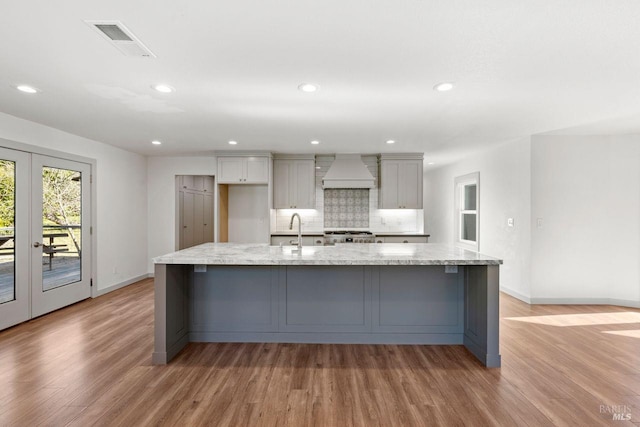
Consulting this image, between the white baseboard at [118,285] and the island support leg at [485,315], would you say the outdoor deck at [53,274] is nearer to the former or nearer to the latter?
the white baseboard at [118,285]

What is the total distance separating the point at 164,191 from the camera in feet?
20.7

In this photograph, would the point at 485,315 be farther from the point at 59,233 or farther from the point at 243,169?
the point at 59,233

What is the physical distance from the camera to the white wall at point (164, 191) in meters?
6.27

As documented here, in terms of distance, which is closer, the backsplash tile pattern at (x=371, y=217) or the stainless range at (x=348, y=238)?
the stainless range at (x=348, y=238)

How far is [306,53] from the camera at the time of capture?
2213mm

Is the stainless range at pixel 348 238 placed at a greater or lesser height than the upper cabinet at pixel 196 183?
lesser

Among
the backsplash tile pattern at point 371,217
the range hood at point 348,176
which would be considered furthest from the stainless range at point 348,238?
the range hood at point 348,176

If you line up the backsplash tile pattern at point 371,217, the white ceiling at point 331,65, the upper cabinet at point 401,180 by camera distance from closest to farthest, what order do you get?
the white ceiling at point 331,65 → the upper cabinet at point 401,180 → the backsplash tile pattern at point 371,217

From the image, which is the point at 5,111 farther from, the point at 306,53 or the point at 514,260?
the point at 514,260

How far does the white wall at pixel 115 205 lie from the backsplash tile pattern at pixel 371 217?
97.5 inches

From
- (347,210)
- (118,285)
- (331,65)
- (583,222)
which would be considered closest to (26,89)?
(331,65)

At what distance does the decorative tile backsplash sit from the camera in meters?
6.52

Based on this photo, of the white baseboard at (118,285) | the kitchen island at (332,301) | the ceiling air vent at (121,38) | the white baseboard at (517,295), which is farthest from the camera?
the white baseboard at (118,285)

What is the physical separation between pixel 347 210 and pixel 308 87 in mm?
3919
